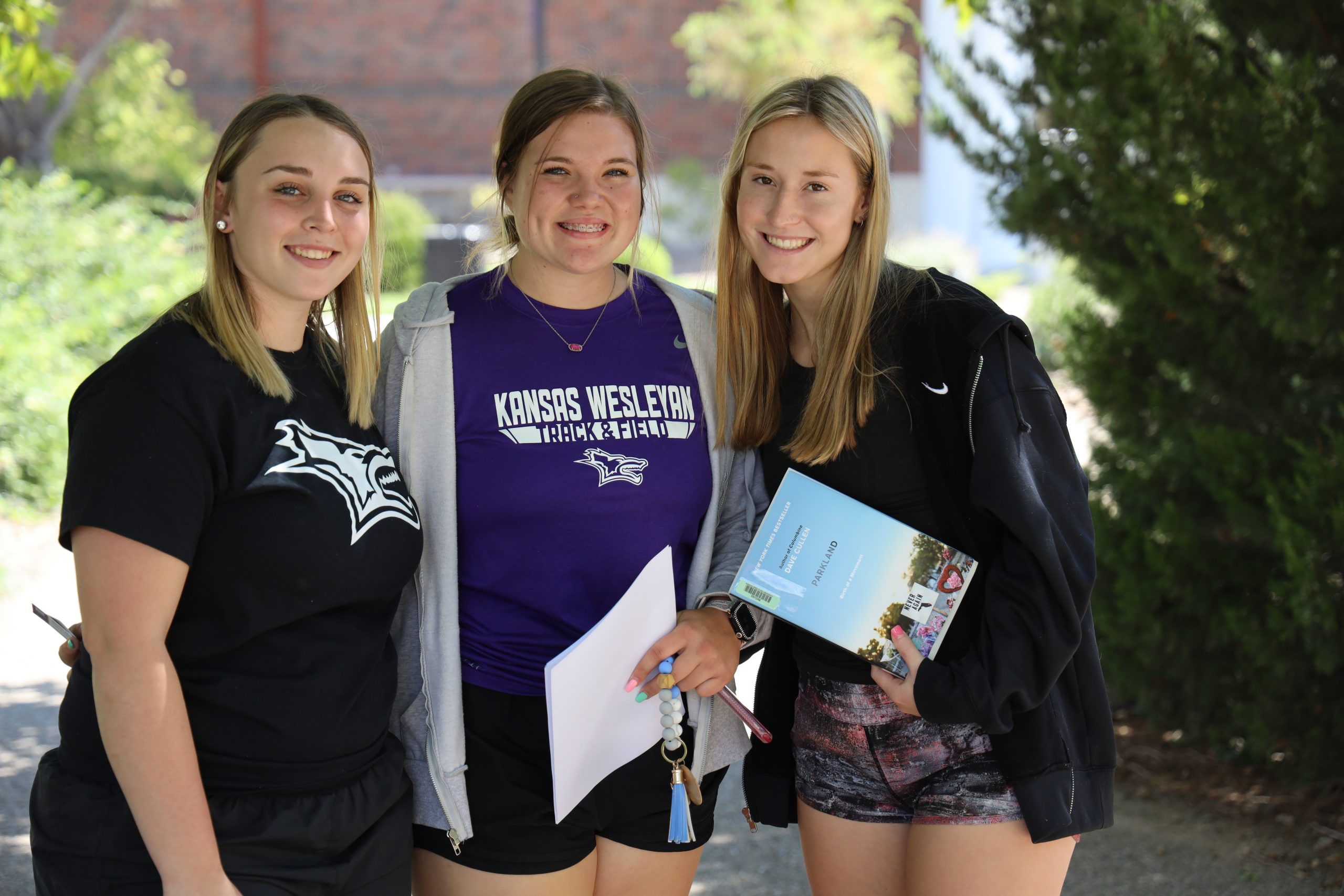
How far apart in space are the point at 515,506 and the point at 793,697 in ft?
2.64

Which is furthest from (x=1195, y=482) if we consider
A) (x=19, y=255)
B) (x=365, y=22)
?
(x=365, y=22)

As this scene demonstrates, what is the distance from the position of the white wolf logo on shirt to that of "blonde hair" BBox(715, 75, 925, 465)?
2.50 feet

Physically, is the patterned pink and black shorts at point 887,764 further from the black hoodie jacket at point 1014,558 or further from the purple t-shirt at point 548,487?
the purple t-shirt at point 548,487

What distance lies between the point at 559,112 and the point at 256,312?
0.82m

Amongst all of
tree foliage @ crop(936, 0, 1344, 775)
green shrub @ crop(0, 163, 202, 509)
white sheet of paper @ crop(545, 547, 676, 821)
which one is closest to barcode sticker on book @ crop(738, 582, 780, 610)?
white sheet of paper @ crop(545, 547, 676, 821)

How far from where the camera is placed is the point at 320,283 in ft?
7.11

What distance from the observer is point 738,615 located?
2547 mm

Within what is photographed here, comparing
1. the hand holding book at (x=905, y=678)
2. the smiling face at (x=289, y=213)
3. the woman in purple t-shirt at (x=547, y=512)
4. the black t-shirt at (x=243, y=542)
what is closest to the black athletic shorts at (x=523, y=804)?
Answer: the woman in purple t-shirt at (x=547, y=512)

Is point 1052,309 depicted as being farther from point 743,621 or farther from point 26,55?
point 743,621

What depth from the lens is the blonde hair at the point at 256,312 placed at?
2.02 m

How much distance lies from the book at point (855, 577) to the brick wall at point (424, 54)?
27.4 m

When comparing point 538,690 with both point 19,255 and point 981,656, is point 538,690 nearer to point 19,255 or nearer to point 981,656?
point 981,656

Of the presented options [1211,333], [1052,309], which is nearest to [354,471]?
[1211,333]

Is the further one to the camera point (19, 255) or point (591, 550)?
point (19, 255)
